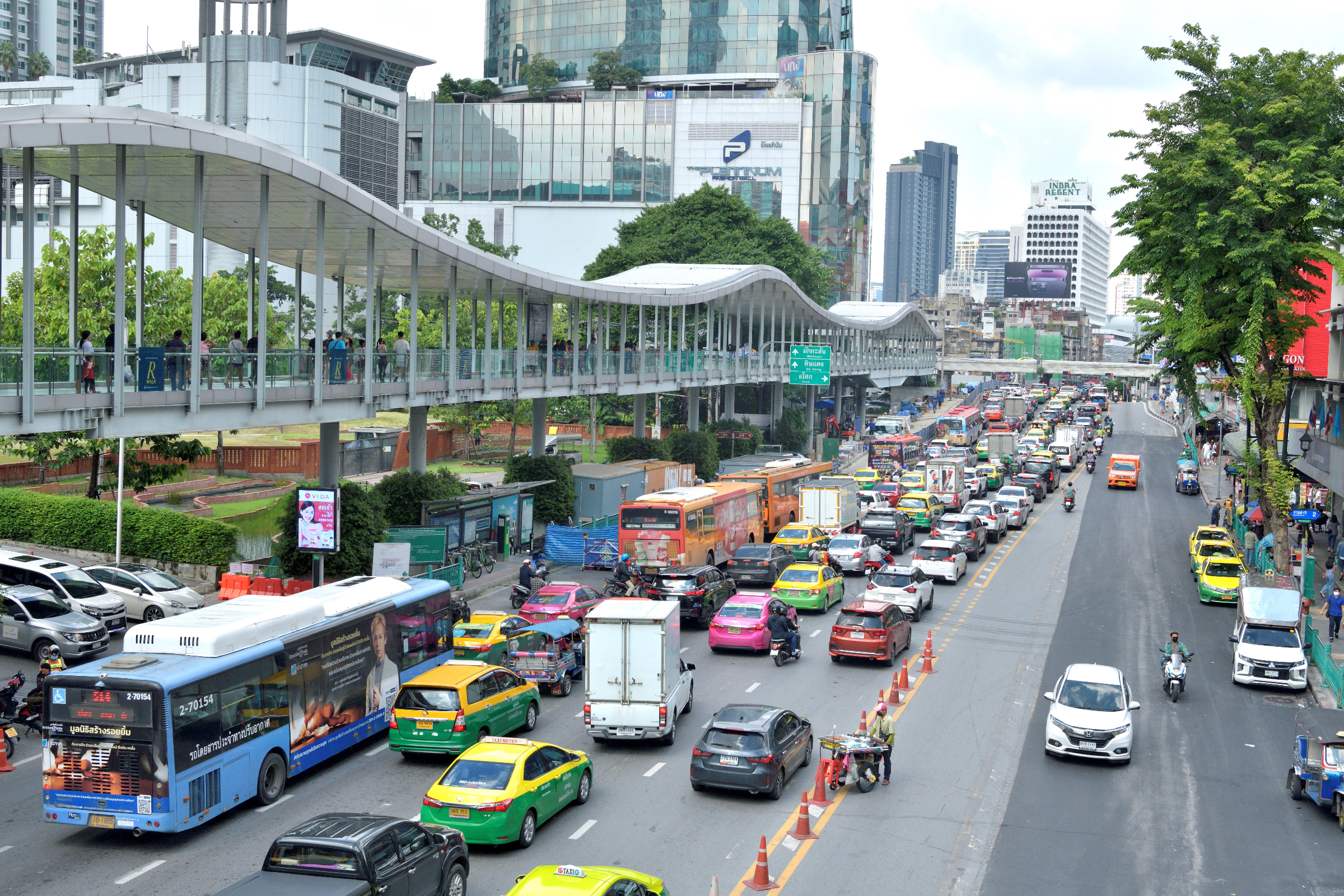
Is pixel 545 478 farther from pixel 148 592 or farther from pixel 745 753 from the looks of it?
pixel 745 753

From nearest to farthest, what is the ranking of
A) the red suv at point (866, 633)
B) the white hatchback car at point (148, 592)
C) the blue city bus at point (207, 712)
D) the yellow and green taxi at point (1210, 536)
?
the blue city bus at point (207, 712) < the red suv at point (866, 633) < the white hatchback car at point (148, 592) < the yellow and green taxi at point (1210, 536)

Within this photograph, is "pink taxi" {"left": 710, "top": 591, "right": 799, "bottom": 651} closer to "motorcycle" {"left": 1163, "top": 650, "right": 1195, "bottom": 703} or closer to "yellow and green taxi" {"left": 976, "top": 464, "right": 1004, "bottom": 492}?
"motorcycle" {"left": 1163, "top": 650, "right": 1195, "bottom": 703}

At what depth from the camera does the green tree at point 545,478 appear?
4400 centimetres

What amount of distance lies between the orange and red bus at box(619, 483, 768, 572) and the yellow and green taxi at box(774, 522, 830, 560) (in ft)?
6.06

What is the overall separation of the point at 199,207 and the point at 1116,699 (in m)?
19.6

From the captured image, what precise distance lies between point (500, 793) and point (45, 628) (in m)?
14.7

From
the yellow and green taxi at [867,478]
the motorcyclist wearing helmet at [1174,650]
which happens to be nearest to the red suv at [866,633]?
the motorcyclist wearing helmet at [1174,650]

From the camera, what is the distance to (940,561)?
38.6 meters

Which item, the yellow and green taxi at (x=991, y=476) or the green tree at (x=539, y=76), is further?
the green tree at (x=539, y=76)

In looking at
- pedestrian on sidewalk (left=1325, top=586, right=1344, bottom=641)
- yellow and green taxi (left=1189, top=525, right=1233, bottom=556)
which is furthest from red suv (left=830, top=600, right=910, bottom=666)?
yellow and green taxi (left=1189, top=525, right=1233, bottom=556)

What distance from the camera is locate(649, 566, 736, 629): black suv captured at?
31.0 m

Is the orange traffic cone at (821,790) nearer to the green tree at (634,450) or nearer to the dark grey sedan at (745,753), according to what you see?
the dark grey sedan at (745,753)

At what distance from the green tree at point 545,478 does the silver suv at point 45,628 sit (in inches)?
742

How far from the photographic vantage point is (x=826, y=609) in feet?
110
